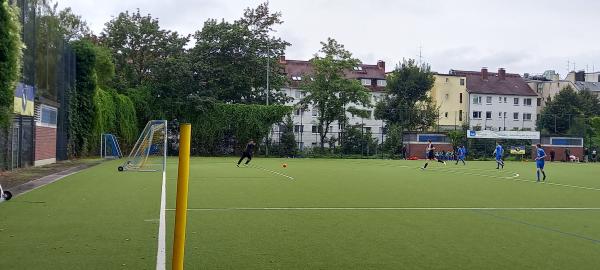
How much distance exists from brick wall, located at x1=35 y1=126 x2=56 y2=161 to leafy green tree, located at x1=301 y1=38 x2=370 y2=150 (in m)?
29.0

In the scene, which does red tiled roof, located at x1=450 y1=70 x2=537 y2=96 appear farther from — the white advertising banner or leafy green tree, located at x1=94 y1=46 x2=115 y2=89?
leafy green tree, located at x1=94 y1=46 x2=115 y2=89

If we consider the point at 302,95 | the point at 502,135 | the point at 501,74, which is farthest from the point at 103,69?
the point at 501,74

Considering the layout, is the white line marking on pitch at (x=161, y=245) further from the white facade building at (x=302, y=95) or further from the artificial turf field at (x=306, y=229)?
the white facade building at (x=302, y=95)

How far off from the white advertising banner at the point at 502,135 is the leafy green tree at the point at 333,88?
10.6 m

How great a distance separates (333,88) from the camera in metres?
55.8

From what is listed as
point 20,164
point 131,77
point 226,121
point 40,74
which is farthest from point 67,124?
point 131,77

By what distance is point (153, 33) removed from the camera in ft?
189

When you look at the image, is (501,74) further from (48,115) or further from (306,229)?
(306,229)

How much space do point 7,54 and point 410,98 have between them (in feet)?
189

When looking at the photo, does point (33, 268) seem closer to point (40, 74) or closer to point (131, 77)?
point (40, 74)

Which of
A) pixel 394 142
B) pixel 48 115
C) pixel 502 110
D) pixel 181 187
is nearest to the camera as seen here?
pixel 181 187

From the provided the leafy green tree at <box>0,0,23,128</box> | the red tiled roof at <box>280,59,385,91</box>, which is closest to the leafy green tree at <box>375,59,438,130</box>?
the red tiled roof at <box>280,59,385,91</box>

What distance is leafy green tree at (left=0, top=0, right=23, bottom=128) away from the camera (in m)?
15.9

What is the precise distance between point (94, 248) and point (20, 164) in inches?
775
